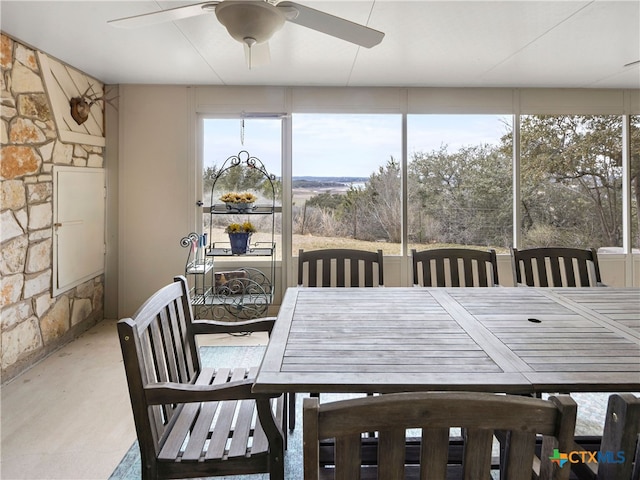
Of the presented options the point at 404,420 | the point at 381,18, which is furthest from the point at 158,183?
the point at 404,420

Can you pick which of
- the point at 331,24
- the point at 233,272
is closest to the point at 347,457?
the point at 331,24

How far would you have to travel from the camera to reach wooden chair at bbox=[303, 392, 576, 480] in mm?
740

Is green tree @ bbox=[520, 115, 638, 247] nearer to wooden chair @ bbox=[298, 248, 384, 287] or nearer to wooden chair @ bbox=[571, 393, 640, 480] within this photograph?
wooden chair @ bbox=[298, 248, 384, 287]

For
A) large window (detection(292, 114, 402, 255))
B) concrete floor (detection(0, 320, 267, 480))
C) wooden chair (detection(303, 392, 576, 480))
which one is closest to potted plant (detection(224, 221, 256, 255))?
large window (detection(292, 114, 402, 255))

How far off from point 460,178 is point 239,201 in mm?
2341

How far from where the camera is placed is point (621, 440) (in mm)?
759

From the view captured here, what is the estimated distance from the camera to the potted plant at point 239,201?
3.93 metres

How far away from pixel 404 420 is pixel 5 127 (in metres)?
3.32

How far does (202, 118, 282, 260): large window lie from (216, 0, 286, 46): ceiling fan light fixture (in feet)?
8.50

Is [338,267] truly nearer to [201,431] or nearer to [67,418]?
[201,431]

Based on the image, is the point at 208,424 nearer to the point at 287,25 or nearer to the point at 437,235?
the point at 287,25

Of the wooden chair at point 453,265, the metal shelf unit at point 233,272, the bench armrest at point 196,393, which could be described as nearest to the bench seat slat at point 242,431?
the bench armrest at point 196,393

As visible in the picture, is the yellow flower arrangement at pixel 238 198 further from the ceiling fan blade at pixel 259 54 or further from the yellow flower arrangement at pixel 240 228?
the ceiling fan blade at pixel 259 54

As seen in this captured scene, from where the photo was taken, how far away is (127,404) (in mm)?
2580
